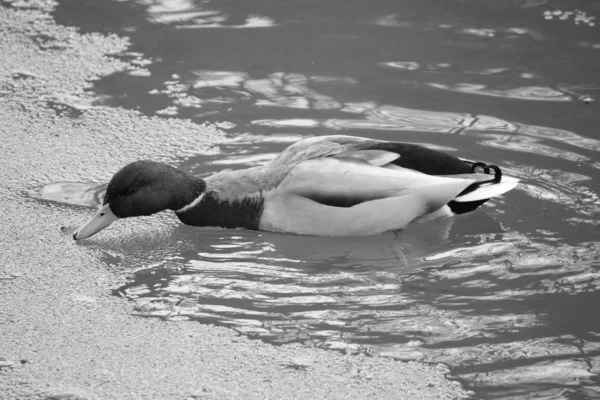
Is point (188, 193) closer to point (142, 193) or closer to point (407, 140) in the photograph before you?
point (142, 193)

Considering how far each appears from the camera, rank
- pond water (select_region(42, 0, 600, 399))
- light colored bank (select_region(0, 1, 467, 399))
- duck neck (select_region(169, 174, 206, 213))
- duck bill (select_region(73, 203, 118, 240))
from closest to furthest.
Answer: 1. light colored bank (select_region(0, 1, 467, 399))
2. pond water (select_region(42, 0, 600, 399))
3. duck bill (select_region(73, 203, 118, 240))
4. duck neck (select_region(169, 174, 206, 213))

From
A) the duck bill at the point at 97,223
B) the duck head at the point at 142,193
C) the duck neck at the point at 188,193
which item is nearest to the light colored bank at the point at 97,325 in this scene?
the duck bill at the point at 97,223

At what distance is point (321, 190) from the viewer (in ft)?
18.5

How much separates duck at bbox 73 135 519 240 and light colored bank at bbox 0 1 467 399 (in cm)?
39

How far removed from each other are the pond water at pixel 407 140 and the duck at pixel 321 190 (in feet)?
0.51

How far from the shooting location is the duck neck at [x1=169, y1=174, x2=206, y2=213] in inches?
233

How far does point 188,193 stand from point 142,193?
0.30 meters

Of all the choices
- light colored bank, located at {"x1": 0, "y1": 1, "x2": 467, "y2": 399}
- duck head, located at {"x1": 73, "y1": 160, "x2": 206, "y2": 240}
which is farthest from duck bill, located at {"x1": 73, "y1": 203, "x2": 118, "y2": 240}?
light colored bank, located at {"x1": 0, "y1": 1, "x2": 467, "y2": 399}

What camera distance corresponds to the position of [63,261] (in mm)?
5559

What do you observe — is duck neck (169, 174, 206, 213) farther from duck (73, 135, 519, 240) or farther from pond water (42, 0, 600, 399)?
A: pond water (42, 0, 600, 399)

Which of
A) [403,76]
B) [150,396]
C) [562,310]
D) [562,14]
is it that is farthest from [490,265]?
[562,14]

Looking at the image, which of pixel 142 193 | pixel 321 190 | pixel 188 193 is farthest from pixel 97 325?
pixel 321 190

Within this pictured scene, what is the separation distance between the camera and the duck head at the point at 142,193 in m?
5.71

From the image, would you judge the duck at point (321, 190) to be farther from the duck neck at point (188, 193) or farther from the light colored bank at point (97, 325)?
the light colored bank at point (97, 325)
